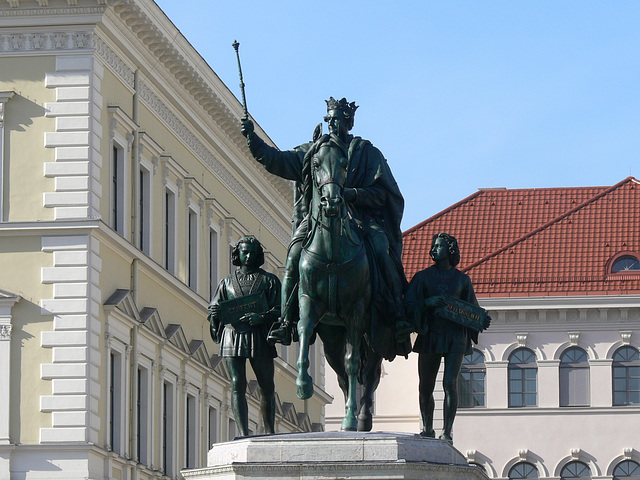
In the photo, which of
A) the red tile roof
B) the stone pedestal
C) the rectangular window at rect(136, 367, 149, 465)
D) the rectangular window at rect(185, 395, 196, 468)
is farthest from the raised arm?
the red tile roof

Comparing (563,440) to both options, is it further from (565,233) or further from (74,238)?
(74,238)

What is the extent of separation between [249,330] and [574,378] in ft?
164

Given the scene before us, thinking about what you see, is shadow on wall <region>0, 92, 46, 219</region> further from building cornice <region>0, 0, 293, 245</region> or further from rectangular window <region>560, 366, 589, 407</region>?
rectangular window <region>560, 366, 589, 407</region>

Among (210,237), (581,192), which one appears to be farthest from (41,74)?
(581,192)

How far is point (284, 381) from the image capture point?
2212 inches

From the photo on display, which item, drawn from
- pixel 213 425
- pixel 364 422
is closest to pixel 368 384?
pixel 364 422

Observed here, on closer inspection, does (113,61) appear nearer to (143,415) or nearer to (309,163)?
(143,415)

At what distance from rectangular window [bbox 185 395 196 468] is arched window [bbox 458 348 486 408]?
Answer: 22218mm

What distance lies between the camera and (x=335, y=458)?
18.2 meters

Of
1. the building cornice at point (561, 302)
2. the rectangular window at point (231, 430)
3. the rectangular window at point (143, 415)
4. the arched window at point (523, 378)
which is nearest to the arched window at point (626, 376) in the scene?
the building cornice at point (561, 302)

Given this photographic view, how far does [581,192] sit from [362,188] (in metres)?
59.2

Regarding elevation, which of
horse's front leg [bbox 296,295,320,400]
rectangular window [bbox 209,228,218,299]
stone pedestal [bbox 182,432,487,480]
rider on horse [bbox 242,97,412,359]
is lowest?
stone pedestal [bbox 182,432,487,480]

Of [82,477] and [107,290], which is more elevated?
[107,290]

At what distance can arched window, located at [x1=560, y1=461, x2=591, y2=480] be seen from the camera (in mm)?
67875
